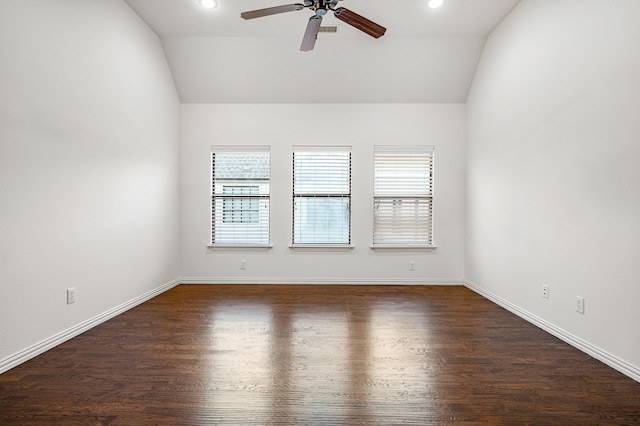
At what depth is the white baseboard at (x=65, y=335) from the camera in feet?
6.78

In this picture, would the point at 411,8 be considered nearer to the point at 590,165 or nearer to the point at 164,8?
the point at 590,165

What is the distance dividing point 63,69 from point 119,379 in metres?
2.55

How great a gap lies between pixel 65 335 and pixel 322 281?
2.96 meters

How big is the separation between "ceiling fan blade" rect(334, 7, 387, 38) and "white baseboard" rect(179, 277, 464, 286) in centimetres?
322

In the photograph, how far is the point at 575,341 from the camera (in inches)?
96.3

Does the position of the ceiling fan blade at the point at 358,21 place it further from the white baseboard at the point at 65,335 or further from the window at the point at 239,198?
the white baseboard at the point at 65,335

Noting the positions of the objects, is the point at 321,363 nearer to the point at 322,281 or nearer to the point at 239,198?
the point at 322,281

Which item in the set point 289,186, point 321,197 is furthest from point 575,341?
point 289,186

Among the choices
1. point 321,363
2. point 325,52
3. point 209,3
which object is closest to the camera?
point 321,363

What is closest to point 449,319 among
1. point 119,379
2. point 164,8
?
point 119,379

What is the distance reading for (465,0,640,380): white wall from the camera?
2070 millimetres

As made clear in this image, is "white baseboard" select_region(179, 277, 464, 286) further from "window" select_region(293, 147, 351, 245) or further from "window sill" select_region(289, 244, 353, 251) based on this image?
"window" select_region(293, 147, 351, 245)

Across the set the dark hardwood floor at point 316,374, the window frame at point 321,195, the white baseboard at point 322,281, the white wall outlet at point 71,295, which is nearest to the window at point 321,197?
the window frame at point 321,195

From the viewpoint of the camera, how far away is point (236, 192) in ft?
14.8
